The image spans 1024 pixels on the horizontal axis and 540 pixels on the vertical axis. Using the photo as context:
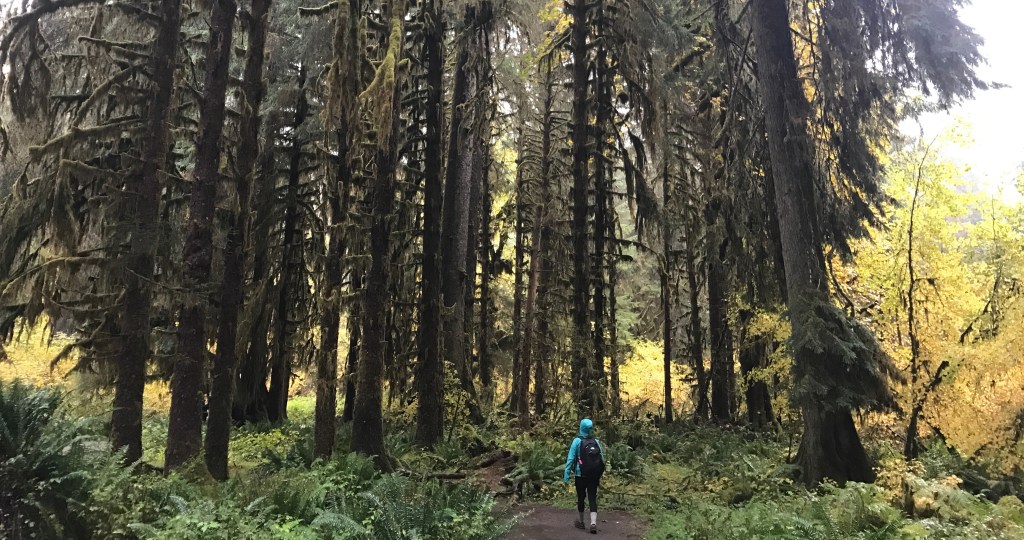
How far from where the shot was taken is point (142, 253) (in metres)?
7.90

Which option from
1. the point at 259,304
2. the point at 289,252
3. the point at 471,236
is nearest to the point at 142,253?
the point at 259,304

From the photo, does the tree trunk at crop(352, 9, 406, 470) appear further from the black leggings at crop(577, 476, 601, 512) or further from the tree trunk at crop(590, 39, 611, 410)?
the tree trunk at crop(590, 39, 611, 410)

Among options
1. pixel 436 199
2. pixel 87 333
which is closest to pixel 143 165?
pixel 87 333

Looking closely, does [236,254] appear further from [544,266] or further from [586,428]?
[544,266]

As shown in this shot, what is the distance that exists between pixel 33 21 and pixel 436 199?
6.59 metres

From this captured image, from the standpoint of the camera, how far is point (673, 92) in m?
13.7

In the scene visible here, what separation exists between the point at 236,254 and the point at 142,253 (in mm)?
1284

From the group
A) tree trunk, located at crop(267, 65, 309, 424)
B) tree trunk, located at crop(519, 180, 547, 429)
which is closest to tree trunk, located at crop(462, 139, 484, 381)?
tree trunk, located at crop(519, 180, 547, 429)

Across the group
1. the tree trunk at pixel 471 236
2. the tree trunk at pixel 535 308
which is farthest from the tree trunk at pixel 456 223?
the tree trunk at pixel 535 308

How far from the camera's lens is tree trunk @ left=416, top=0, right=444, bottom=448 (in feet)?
38.4

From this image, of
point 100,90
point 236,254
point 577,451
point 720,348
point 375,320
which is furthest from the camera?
point 720,348

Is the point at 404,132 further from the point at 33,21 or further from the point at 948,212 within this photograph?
the point at 948,212

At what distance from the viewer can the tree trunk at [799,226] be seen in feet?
27.5

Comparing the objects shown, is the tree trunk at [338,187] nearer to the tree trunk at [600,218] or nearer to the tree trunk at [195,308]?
the tree trunk at [195,308]
